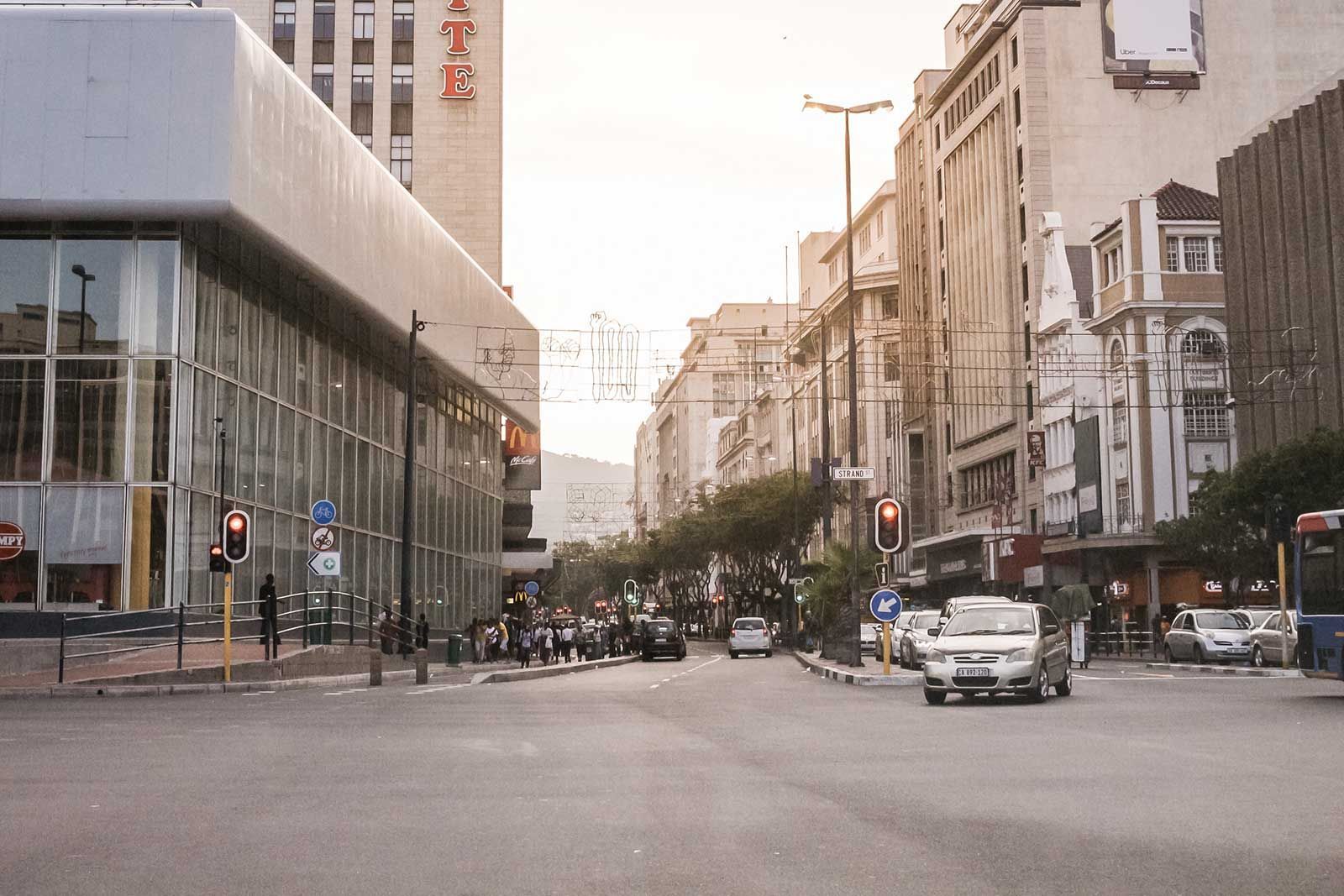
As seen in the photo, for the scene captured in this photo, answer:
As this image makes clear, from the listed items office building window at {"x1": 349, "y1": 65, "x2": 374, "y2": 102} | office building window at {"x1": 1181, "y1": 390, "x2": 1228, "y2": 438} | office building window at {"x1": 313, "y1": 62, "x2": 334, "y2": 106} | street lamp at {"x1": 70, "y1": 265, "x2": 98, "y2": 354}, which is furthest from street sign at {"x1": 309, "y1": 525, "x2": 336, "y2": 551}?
office building window at {"x1": 313, "y1": 62, "x2": 334, "y2": 106}

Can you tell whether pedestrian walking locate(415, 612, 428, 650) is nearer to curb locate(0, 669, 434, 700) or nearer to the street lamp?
curb locate(0, 669, 434, 700)

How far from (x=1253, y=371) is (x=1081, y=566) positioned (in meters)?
13.0

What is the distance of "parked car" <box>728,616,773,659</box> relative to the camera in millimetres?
62406

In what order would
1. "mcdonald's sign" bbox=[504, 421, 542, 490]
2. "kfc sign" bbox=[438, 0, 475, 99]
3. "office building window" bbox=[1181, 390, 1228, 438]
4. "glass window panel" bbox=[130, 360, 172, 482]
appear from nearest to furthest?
"glass window panel" bbox=[130, 360, 172, 482] → "office building window" bbox=[1181, 390, 1228, 438] → "kfc sign" bbox=[438, 0, 475, 99] → "mcdonald's sign" bbox=[504, 421, 542, 490]

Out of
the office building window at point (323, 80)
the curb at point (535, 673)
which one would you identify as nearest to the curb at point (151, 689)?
the curb at point (535, 673)

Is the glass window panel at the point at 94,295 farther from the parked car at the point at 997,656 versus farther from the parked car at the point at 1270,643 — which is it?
the parked car at the point at 1270,643

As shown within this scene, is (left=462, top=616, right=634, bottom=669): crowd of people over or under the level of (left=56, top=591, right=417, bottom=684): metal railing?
under

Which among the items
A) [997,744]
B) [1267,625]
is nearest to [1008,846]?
[997,744]

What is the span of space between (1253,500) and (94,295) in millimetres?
35328

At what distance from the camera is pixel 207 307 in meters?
35.5

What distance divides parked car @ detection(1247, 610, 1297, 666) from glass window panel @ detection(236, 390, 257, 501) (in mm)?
25383

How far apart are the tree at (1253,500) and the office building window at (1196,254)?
13773 millimetres

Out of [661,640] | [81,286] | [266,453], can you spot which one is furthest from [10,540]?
[661,640]

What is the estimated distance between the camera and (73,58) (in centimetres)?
3381
